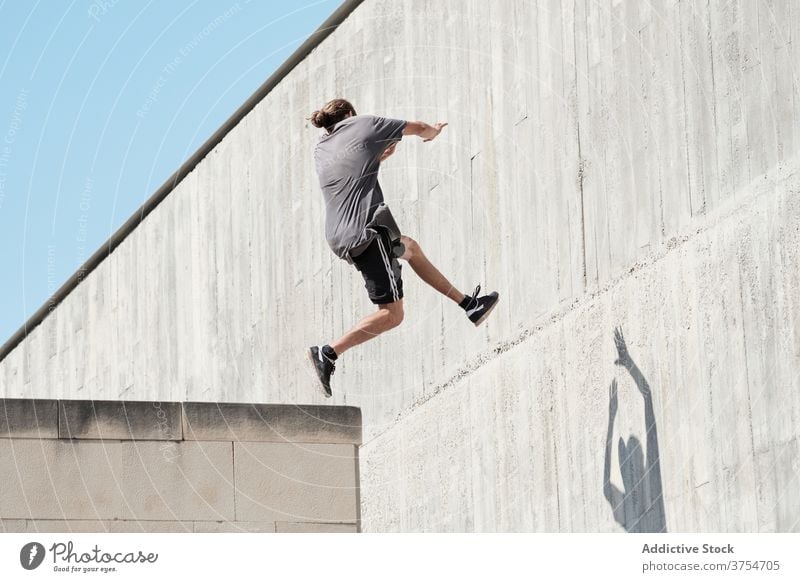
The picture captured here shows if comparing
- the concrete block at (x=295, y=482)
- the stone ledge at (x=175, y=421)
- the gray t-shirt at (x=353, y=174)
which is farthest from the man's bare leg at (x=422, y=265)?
the concrete block at (x=295, y=482)

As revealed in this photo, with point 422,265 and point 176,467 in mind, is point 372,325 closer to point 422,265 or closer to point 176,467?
point 422,265

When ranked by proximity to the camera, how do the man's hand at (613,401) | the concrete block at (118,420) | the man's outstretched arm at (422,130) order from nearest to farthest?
the concrete block at (118,420) < the man's outstretched arm at (422,130) < the man's hand at (613,401)

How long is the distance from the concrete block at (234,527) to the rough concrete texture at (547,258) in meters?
3.08

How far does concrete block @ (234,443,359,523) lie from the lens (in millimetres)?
14211

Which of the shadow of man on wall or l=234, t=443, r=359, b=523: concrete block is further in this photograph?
the shadow of man on wall

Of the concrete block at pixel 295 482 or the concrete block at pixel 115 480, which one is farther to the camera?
the concrete block at pixel 295 482

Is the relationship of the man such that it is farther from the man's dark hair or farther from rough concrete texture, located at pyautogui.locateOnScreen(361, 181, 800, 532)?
rough concrete texture, located at pyautogui.locateOnScreen(361, 181, 800, 532)

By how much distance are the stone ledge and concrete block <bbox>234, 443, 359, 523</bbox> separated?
0.30ft

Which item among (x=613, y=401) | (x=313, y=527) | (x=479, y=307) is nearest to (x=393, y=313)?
(x=479, y=307)

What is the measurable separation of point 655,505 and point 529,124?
14.3ft

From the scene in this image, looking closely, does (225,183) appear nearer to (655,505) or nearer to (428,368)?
(428,368)

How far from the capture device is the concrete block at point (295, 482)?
46.6 ft

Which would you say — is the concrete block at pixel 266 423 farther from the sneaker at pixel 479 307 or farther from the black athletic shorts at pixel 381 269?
the sneaker at pixel 479 307

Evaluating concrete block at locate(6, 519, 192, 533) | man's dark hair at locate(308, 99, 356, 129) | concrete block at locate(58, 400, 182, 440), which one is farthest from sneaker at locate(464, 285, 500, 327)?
concrete block at locate(6, 519, 192, 533)
